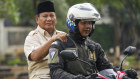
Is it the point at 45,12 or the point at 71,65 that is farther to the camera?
the point at 45,12

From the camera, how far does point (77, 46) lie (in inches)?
187

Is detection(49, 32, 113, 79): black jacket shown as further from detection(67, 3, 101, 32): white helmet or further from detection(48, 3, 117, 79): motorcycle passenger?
detection(67, 3, 101, 32): white helmet

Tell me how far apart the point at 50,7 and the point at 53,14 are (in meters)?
0.13

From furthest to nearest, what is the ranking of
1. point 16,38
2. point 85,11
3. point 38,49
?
point 16,38 → point 38,49 → point 85,11

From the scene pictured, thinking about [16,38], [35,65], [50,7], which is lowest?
[16,38]

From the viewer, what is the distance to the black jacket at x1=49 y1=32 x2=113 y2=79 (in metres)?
4.48

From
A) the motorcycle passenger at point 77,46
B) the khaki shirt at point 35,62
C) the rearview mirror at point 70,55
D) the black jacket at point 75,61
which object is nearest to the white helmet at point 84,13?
the motorcycle passenger at point 77,46

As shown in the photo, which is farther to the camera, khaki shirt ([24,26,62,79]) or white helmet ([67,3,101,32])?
khaki shirt ([24,26,62,79])

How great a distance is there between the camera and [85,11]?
14.6 ft

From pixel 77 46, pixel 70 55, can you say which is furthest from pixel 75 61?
pixel 70 55

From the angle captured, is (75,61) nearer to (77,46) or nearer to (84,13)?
(77,46)

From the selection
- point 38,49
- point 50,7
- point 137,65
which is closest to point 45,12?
point 50,7

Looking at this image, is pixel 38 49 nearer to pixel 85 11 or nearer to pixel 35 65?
pixel 35 65

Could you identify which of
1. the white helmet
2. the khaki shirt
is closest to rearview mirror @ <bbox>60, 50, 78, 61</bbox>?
the white helmet
